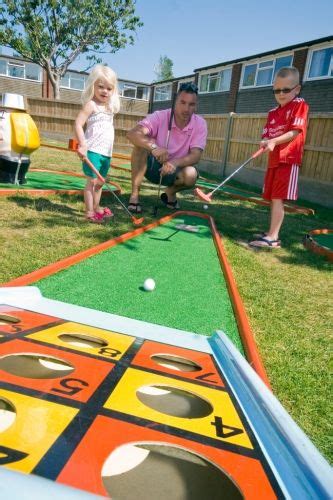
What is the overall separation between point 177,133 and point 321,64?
42.3 ft

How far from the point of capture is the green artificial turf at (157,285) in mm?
2338

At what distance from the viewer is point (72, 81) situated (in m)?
34.2

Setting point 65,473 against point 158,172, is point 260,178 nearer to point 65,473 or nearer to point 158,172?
point 158,172

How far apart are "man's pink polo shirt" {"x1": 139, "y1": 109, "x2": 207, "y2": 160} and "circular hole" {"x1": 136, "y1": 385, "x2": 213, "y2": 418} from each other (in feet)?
13.8

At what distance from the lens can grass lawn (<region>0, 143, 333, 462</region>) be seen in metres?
1.74

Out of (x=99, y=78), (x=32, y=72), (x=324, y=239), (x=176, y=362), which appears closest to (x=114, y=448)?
(x=176, y=362)

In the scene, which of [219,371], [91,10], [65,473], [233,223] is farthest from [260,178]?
[91,10]

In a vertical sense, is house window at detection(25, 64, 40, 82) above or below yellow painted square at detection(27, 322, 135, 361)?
above

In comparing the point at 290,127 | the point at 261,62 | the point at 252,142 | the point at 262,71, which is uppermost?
the point at 261,62

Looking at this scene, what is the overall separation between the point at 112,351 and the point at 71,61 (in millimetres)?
30898

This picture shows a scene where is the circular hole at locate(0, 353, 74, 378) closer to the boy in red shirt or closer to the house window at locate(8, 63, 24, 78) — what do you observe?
the boy in red shirt

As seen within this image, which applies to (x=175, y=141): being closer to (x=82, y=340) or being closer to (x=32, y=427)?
→ (x=82, y=340)

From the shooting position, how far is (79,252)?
3199mm

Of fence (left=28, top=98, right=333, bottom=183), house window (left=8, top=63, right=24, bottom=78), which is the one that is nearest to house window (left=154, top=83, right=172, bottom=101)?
house window (left=8, top=63, right=24, bottom=78)
